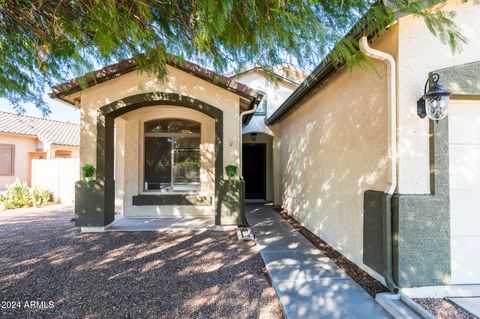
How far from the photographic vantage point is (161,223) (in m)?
8.16

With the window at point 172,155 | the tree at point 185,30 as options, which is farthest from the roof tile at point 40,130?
the tree at point 185,30

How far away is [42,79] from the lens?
5.41 meters

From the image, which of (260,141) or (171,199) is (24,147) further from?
(260,141)

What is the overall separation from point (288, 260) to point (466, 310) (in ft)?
8.50

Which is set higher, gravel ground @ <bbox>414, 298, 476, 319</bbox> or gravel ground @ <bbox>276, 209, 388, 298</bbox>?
gravel ground @ <bbox>414, 298, 476, 319</bbox>

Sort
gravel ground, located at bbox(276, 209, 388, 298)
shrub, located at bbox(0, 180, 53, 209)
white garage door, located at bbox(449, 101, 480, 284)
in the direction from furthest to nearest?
shrub, located at bbox(0, 180, 53, 209), gravel ground, located at bbox(276, 209, 388, 298), white garage door, located at bbox(449, 101, 480, 284)

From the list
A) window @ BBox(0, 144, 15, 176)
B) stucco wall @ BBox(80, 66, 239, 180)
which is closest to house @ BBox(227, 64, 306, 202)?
stucco wall @ BBox(80, 66, 239, 180)

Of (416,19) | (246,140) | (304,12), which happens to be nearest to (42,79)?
(304,12)

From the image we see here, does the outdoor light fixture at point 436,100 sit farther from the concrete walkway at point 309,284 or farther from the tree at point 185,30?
the concrete walkway at point 309,284

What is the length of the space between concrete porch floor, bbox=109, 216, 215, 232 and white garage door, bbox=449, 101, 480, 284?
540 centimetres

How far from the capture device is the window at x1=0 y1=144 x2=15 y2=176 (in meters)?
16.2

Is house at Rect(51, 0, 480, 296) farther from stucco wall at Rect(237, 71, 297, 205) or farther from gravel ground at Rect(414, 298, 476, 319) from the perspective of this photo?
stucco wall at Rect(237, 71, 297, 205)

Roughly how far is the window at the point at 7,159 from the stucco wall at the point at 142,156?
39.9 feet

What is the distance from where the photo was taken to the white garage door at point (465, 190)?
3.69m
